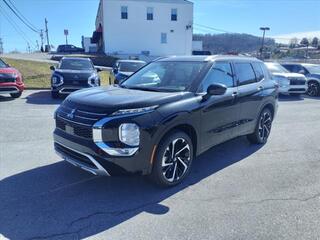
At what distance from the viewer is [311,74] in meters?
16.6

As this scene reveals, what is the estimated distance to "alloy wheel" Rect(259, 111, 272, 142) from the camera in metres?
6.62

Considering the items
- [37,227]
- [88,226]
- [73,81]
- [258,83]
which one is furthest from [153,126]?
[73,81]

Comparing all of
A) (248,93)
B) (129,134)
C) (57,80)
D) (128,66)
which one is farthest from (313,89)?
(129,134)

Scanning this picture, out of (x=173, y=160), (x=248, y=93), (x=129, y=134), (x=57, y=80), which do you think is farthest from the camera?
(x=57, y=80)

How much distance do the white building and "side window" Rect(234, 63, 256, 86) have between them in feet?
129

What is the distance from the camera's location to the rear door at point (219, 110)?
15.7 ft

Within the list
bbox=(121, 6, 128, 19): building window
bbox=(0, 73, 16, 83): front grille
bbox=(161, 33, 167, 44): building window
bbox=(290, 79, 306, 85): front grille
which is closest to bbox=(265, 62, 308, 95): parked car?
bbox=(290, 79, 306, 85): front grille

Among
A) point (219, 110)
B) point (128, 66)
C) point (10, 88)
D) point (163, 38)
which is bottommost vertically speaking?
point (10, 88)

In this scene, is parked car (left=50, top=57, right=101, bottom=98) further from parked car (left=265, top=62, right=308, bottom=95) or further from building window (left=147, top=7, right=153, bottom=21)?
building window (left=147, top=7, right=153, bottom=21)

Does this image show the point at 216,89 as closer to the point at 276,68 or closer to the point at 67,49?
the point at 276,68

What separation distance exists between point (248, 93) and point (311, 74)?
41.9ft

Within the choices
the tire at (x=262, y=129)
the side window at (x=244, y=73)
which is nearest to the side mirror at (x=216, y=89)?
the side window at (x=244, y=73)

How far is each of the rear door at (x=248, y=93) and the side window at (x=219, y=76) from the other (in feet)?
0.89

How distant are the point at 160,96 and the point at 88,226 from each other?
1.92m
